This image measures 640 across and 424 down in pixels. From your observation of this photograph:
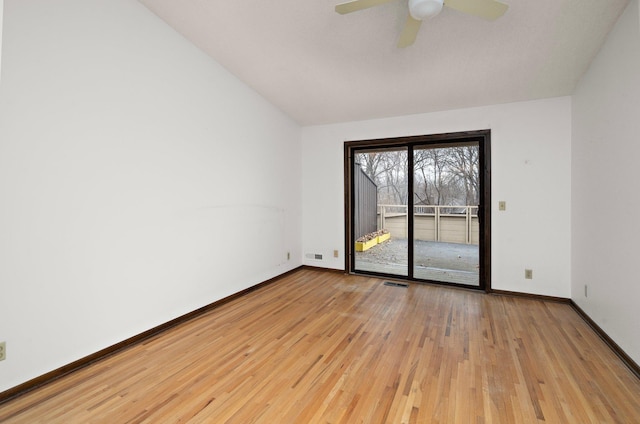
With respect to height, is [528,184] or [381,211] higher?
[528,184]

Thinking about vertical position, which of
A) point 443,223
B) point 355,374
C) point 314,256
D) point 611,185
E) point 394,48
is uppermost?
point 394,48

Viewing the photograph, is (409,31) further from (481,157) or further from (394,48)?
(481,157)

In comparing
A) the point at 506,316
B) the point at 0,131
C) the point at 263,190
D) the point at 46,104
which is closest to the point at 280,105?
the point at 263,190

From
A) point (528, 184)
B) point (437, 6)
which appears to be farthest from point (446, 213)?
point (437, 6)

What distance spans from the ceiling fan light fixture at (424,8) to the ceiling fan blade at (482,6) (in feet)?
0.22

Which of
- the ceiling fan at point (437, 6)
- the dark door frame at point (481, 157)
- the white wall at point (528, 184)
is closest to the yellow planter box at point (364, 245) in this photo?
the dark door frame at point (481, 157)

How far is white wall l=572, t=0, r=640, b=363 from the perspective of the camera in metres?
1.93

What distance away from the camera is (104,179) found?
202 cm

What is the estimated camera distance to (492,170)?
3.62 metres

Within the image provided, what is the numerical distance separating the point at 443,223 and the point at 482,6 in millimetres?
2818

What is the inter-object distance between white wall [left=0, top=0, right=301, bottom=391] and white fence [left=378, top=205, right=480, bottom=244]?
252 cm

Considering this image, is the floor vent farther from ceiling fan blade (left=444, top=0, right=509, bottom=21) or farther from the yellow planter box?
ceiling fan blade (left=444, top=0, right=509, bottom=21)

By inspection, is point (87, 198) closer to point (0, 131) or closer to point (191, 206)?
point (0, 131)

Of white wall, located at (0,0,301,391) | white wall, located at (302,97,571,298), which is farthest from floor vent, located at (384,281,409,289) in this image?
white wall, located at (0,0,301,391)
